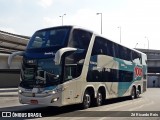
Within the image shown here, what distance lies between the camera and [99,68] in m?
18.5

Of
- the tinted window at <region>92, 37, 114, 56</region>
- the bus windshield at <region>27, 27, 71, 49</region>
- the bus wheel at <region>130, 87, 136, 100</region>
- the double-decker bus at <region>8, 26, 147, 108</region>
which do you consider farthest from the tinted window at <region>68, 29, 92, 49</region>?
the bus wheel at <region>130, 87, 136, 100</region>

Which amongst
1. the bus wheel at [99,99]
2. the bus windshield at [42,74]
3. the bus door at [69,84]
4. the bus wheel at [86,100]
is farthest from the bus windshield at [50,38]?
the bus wheel at [99,99]

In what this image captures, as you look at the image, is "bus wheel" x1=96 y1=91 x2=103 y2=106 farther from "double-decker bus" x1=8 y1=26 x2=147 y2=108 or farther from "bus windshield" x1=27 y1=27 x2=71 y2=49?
"bus windshield" x1=27 y1=27 x2=71 y2=49

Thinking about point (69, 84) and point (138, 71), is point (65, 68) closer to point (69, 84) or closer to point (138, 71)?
point (69, 84)

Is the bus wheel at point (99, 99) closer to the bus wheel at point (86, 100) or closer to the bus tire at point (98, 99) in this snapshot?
the bus tire at point (98, 99)

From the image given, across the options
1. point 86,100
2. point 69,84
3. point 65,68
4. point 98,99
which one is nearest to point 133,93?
point 98,99

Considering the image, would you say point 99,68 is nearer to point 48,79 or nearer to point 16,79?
point 48,79

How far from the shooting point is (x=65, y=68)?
15.0 meters

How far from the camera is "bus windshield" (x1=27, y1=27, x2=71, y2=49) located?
15.3m

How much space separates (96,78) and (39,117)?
17.3ft

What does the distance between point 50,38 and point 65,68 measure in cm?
171

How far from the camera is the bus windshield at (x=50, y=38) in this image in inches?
603

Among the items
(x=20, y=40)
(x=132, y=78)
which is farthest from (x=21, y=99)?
(x=20, y=40)

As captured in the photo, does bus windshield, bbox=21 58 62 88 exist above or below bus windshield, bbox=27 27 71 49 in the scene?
below
